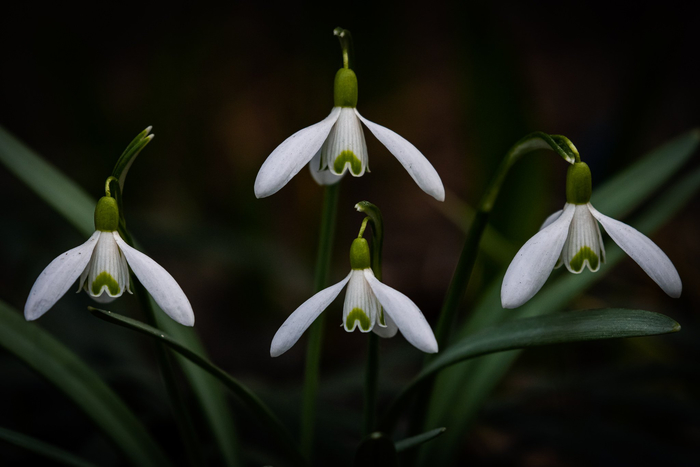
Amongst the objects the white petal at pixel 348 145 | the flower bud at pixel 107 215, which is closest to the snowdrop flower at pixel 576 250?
the white petal at pixel 348 145

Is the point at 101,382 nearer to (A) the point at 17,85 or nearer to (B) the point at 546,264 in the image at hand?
(B) the point at 546,264

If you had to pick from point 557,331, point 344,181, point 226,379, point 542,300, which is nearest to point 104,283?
point 226,379

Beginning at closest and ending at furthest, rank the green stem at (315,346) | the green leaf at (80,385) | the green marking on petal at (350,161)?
the green marking on petal at (350,161) → the green leaf at (80,385) → the green stem at (315,346)

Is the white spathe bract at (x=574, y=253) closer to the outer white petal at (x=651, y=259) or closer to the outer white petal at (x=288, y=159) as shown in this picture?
the outer white petal at (x=651, y=259)

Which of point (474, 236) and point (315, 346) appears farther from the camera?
point (315, 346)

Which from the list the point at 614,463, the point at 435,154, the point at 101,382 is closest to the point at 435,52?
the point at 435,154

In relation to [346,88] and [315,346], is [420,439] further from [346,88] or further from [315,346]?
[346,88]
